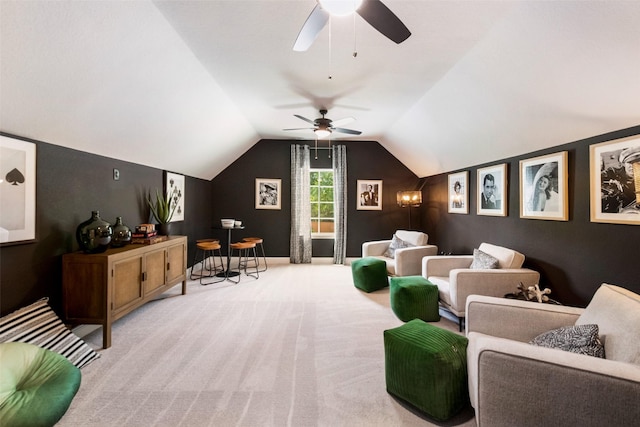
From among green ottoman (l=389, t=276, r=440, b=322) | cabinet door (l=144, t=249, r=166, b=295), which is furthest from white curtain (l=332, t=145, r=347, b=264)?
cabinet door (l=144, t=249, r=166, b=295)

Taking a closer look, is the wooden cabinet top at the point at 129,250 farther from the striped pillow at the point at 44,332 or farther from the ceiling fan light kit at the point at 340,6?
the ceiling fan light kit at the point at 340,6

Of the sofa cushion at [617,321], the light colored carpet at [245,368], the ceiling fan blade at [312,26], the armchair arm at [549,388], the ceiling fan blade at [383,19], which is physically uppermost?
the ceiling fan blade at [312,26]

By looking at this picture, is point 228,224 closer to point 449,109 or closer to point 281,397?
point 281,397

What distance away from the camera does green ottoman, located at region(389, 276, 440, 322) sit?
3.00 m

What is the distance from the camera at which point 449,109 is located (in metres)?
3.28

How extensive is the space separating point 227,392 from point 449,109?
3716 mm

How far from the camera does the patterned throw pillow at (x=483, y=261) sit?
2958 millimetres

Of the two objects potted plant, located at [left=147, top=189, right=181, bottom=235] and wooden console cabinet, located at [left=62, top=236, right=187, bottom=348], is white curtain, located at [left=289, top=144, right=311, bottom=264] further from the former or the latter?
wooden console cabinet, located at [left=62, top=236, right=187, bottom=348]

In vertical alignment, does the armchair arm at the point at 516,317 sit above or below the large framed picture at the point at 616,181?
below

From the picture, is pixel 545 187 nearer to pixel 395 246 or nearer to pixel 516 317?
pixel 516 317

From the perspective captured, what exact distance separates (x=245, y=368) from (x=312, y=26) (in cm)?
255

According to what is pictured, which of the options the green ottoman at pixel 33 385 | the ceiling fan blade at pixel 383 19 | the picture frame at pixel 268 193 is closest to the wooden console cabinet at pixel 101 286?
the green ottoman at pixel 33 385

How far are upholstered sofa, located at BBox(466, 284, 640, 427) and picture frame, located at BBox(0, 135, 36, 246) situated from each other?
11.0ft

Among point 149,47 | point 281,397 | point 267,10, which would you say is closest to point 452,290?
point 281,397
